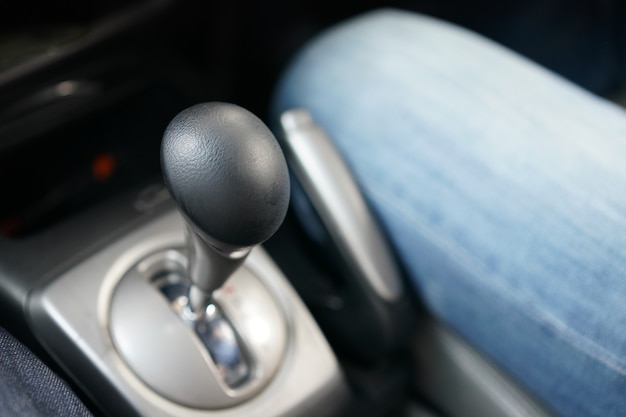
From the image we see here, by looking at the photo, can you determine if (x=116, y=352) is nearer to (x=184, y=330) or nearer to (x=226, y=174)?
(x=184, y=330)

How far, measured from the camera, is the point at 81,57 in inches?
31.4

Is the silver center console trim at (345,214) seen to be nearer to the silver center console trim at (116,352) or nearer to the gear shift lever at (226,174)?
the silver center console trim at (116,352)

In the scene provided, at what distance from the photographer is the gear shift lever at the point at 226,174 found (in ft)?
1.27

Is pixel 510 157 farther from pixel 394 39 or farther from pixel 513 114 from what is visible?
pixel 394 39

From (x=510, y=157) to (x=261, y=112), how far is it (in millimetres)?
468

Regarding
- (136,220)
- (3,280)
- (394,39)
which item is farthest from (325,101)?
(3,280)

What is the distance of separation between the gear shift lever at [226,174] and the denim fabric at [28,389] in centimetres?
14

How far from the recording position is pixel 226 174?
39 centimetres

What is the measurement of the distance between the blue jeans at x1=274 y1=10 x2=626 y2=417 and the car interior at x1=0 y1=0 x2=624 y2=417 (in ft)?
0.14

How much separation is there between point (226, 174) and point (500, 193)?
308 mm

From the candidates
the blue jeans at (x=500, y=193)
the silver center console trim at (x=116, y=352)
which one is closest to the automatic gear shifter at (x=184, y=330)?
the silver center console trim at (x=116, y=352)

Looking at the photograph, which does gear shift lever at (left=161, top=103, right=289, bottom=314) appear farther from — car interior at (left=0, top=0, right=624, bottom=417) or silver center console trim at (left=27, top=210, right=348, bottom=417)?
silver center console trim at (left=27, top=210, right=348, bottom=417)

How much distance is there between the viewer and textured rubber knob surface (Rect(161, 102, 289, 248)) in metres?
0.39

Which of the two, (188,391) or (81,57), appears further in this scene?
(81,57)
